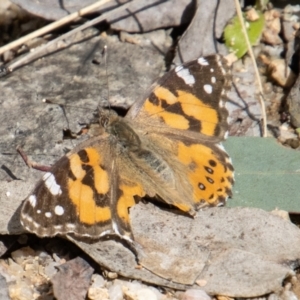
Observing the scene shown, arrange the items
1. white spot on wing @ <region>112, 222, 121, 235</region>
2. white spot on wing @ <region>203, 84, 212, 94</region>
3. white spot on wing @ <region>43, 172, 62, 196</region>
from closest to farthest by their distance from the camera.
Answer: white spot on wing @ <region>43, 172, 62, 196</region> → white spot on wing @ <region>112, 222, 121, 235</region> → white spot on wing @ <region>203, 84, 212, 94</region>

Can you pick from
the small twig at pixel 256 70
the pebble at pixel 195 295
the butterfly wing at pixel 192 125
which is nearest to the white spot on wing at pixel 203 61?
the butterfly wing at pixel 192 125

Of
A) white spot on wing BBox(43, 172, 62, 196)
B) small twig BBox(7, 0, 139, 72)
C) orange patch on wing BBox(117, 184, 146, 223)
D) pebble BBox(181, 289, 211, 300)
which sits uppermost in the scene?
small twig BBox(7, 0, 139, 72)

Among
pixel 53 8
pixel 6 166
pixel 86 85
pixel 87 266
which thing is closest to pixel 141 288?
pixel 87 266

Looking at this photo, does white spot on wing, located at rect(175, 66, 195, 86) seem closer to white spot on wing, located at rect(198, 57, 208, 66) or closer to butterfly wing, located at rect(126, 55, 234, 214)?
butterfly wing, located at rect(126, 55, 234, 214)

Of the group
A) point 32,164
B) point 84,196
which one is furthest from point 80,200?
point 32,164

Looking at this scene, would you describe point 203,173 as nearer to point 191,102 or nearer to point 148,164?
point 148,164

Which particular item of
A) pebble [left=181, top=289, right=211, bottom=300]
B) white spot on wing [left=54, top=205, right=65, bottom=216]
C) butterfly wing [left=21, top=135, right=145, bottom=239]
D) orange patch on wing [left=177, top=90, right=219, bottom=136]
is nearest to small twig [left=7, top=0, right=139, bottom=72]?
orange patch on wing [left=177, top=90, right=219, bottom=136]

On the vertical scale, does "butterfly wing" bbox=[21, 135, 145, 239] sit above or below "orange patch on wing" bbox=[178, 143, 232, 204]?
above
